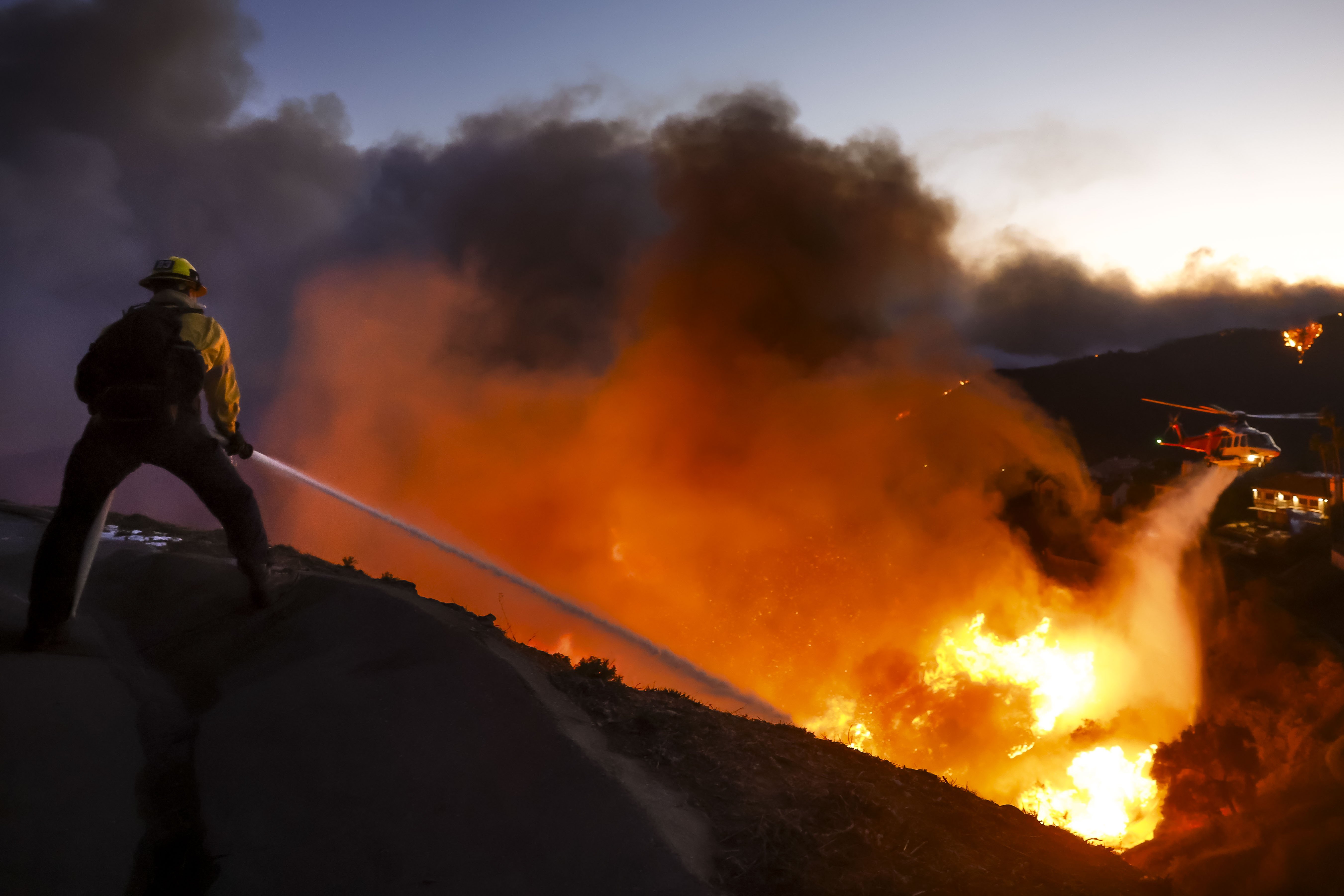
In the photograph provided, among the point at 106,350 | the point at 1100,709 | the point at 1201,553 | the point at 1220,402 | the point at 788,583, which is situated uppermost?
the point at 1220,402

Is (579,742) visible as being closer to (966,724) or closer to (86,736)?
(86,736)

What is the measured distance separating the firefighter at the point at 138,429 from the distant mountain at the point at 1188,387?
79.5m

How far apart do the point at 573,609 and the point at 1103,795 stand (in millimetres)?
18740

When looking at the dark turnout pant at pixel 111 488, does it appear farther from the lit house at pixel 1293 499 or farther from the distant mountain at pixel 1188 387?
the distant mountain at pixel 1188 387

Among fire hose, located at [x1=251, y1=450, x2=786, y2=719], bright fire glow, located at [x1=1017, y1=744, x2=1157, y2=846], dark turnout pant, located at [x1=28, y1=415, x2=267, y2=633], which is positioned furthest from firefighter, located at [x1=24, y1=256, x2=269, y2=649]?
bright fire glow, located at [x1=1017, y1=744, x2=1157, y2=846]

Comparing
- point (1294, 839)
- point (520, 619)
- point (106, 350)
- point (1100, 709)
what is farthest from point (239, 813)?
point (1100, 709)

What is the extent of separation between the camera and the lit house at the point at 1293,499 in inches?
1527

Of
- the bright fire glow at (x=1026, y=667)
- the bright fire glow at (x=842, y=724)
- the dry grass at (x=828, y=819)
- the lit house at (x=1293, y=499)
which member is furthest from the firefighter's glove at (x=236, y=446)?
the lit house at (x=1293, y=499)

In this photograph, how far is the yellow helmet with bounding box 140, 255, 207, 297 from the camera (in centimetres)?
438

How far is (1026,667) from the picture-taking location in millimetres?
23344

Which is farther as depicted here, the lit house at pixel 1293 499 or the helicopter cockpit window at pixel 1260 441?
the lit house at pixel 1293 499

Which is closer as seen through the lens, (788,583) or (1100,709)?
(1100,709)

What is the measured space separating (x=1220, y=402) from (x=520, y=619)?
360 ft

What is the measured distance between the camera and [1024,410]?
→ 118 feet
